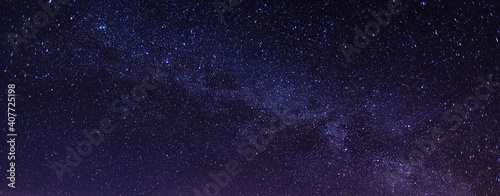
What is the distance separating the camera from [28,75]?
111cm

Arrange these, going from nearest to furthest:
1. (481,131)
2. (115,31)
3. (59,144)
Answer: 1. (115,31)
2. (59,144)
3. (481,131)

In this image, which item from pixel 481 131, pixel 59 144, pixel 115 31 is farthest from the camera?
pixel 481 131

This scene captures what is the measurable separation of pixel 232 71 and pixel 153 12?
361mm

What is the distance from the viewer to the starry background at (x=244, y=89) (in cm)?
109

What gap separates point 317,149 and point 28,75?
45.6 inches

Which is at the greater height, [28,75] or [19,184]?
[28,75]

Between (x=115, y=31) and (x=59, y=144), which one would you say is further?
(x=59, y=144)

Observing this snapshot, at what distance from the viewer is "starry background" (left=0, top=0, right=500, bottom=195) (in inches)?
42.9

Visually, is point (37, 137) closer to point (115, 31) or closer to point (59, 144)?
point (59, 144)

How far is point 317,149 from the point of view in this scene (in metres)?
1.19

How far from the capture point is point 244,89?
1.13 metres

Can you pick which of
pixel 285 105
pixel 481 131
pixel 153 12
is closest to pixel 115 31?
pixel 153 12

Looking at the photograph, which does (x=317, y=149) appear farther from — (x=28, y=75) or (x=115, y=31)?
(x=28, y=75)

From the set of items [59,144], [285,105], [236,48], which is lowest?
[285,105]
